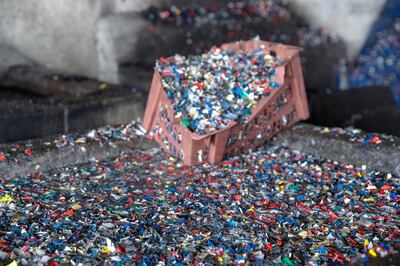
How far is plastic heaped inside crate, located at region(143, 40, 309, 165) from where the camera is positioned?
3.34m

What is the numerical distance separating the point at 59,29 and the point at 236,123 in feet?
11.0

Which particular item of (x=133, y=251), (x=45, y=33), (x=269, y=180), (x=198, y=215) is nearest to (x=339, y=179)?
(x=269, y=180)

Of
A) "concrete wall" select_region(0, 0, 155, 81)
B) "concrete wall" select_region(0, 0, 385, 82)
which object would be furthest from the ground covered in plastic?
"concrete wall" select_region(0, 0, 155, 81)

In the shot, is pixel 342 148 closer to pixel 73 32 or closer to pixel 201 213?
pixel 201 213

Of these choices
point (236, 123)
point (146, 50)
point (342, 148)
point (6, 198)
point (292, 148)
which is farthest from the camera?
point (146, 50)

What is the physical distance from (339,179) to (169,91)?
118cm

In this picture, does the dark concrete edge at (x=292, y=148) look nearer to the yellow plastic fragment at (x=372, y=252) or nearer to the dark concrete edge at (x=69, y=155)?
the dark concrete edge at (x=69, y=155)

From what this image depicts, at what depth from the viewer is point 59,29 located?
5.95 meters

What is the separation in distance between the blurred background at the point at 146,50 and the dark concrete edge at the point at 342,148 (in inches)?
53.5

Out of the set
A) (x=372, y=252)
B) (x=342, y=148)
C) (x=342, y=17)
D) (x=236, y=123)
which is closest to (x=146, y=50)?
(x=236, y=123)

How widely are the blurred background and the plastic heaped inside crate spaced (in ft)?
2.96

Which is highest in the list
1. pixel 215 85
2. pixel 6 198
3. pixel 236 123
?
pixel 215 85

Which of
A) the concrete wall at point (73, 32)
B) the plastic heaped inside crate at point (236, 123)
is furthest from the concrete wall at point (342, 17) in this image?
the plastic heaped inside crate at point (236, 123)

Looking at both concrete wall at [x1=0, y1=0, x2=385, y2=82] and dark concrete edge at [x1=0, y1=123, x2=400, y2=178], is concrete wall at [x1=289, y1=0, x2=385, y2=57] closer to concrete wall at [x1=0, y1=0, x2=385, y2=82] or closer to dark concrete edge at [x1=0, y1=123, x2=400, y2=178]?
concrete wall at [x1=0, y1=0, x2=385, y2=82]
